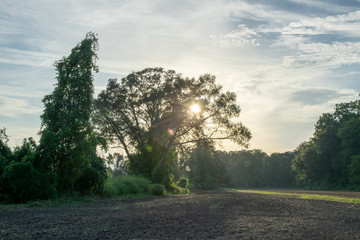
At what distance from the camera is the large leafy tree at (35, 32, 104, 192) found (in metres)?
14.9

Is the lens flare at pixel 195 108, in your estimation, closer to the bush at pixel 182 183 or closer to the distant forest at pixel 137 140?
the distant forest at pixel 137 140

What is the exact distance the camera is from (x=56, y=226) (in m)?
6.85

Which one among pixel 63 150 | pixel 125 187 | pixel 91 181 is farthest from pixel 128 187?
pixel 63 150

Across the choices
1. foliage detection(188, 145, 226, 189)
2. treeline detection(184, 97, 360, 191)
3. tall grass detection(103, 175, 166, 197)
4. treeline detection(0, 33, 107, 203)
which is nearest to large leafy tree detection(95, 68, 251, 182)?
tall grass detection(103, 175, 166, 197)

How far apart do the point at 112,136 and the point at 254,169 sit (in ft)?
264

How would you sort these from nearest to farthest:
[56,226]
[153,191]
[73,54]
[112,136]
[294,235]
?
[294,235], [56,226], [73,54], [153,191], [112,136]

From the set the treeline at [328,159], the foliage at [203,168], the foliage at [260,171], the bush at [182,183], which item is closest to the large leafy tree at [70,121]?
the bush at [182,183]

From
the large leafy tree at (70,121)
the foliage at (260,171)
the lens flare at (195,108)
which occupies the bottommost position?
the foliage at (260,171)

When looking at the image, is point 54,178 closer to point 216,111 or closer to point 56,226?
point 56,226

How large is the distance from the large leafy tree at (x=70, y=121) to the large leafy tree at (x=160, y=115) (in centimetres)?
1188

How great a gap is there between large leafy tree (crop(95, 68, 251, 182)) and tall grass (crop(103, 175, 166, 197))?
4977 millimetres

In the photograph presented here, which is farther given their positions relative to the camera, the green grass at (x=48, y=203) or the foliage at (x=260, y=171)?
the foliage at (x=260, y=171)

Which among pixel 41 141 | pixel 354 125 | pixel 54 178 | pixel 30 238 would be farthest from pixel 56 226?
pixel 354 125

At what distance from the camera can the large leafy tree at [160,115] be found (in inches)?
1122
